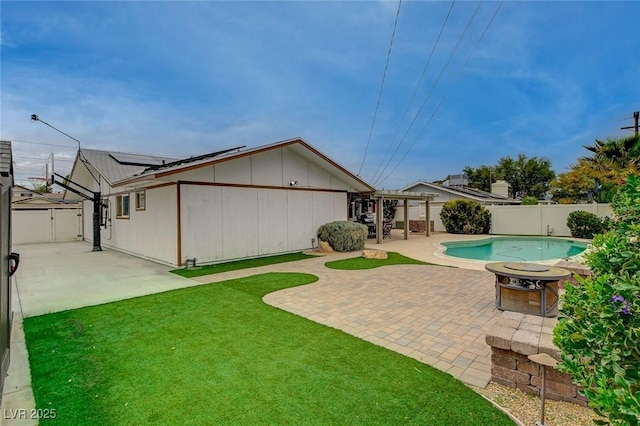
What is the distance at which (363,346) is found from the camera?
4.11 meters

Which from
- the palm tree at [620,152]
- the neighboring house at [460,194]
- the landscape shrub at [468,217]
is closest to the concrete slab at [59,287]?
the palm tree at [620,152]

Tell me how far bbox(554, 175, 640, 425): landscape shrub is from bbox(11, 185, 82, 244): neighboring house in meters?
22.8

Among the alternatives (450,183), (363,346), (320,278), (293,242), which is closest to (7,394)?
(363,346)

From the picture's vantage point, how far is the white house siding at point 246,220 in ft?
32.7

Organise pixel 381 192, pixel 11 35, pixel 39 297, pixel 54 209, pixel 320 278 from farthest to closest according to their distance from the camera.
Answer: pixel 54 209 → pixel 381 192 → pixel 11 35 → pixel 320 278 → pixel 39 297

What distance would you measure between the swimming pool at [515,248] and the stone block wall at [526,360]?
34.6 feet

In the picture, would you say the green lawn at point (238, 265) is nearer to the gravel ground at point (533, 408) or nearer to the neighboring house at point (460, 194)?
the gravel ground at point (533, 408)

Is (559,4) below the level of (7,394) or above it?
above

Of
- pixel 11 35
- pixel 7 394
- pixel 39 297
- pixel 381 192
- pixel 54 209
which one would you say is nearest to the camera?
pixel 7 394

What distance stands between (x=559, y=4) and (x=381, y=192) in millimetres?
9291

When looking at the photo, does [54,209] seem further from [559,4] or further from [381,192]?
[559,4]

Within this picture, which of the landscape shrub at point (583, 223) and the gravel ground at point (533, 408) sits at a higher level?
the landscape shrub at point (583, 223)

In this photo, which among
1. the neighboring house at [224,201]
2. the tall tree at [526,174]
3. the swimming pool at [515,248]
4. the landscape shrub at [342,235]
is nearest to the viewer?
the neighboring house at [224,201]

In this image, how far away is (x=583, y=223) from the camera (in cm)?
1756
